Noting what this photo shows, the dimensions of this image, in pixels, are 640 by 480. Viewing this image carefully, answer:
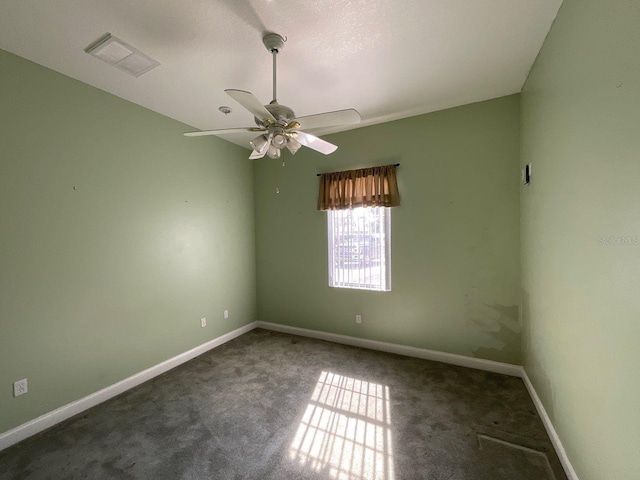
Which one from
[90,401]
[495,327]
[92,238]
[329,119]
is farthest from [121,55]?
[495,327]

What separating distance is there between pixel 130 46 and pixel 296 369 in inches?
129

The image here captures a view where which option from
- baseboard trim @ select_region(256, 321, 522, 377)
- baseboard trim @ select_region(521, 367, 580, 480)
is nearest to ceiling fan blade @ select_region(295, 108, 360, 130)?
baseboard trim @ select_region(521, 367, 580, 480)

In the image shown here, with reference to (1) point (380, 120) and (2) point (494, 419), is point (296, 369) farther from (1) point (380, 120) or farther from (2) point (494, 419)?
(1) point (380, 120)

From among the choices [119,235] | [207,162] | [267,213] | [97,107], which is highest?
[97,107]

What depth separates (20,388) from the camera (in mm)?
2000

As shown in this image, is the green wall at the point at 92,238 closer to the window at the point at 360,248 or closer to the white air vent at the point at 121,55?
the white air vent at the point at 121,55

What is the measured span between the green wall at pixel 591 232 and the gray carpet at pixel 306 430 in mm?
427

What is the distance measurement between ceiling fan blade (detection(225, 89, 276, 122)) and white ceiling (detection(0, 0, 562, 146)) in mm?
586

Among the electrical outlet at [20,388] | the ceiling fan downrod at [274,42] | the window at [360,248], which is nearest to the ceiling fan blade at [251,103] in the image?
the ceiling fan downrod at [274,42]

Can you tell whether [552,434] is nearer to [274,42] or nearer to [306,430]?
[306,430]

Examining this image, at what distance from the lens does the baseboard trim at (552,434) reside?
157 cm

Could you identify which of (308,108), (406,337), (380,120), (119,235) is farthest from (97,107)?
(406,337)

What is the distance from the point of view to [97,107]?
2.48 metres

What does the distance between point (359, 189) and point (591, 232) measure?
231 centimetres
